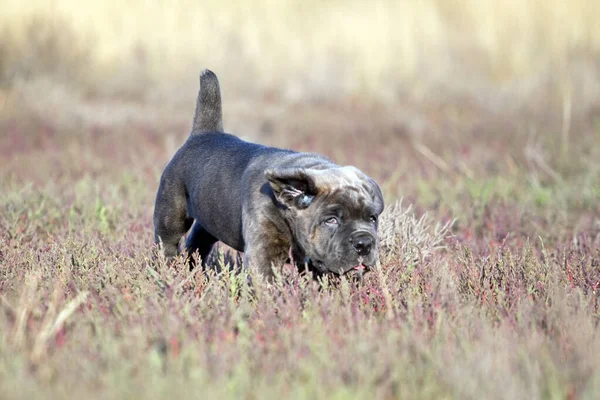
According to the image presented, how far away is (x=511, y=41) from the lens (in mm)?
17453

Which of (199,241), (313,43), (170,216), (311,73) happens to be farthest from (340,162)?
(313,43)

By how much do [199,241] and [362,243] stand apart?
2079 millimetres

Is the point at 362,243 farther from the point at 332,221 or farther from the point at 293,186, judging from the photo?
the point at 293,186

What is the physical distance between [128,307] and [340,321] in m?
1.02

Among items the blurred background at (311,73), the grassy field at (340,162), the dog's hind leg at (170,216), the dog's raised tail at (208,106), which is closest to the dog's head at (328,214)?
the grassy field at (340,162)

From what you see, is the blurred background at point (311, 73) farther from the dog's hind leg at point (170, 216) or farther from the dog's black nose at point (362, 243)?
the dog's black nose at point (362, 243)

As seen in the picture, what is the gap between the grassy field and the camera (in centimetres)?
314

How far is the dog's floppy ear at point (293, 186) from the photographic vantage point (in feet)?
15.2

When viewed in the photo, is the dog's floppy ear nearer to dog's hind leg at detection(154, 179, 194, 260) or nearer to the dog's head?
the dog's head

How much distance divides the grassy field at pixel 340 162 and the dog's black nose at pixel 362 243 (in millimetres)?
197

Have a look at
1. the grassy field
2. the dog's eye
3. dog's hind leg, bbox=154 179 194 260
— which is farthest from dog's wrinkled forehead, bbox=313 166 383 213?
dog's hind leg, bbox=154 179 194 260

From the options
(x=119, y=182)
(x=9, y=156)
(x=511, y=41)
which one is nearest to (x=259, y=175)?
(x=119, y=182)

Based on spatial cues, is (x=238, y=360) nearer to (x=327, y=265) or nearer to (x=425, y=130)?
(x=327, y=265)

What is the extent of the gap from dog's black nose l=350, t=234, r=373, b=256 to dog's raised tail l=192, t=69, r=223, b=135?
2.05 meters
